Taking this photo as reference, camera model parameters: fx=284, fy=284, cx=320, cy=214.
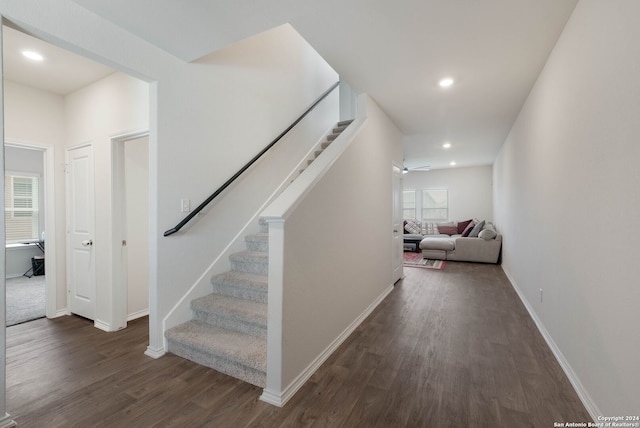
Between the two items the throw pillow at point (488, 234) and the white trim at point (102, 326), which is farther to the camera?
the throw pillow at point (488, 234)

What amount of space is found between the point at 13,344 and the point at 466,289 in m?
5.58

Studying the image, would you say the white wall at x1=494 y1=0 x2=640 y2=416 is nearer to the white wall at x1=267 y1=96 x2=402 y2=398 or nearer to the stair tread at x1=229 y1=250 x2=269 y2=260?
the white wall at x1=267 y1=96 x2=402 y2=398

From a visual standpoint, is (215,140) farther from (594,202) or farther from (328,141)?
(594,202)

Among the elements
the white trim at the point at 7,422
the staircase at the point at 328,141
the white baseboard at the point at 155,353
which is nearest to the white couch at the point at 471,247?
the staircase at the point at 328,141

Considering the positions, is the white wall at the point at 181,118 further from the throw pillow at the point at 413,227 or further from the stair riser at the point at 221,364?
the throw pillow at the point at 413,227

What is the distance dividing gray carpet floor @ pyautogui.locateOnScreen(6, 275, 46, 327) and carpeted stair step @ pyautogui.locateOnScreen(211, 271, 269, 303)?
2.46m

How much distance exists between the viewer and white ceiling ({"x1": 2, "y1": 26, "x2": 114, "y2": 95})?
2508 mm

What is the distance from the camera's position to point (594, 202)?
1.70 m

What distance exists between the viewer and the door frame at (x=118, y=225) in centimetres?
302

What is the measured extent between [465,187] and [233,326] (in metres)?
9.16

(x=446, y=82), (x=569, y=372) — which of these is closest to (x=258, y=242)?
(x=446, y=82)

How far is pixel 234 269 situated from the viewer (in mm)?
3141

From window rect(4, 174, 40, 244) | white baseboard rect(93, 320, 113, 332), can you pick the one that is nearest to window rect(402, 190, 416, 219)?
white baseboard rect(93, 320, 113, 332)

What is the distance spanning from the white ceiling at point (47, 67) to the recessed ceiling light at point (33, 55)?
30 millimetres
